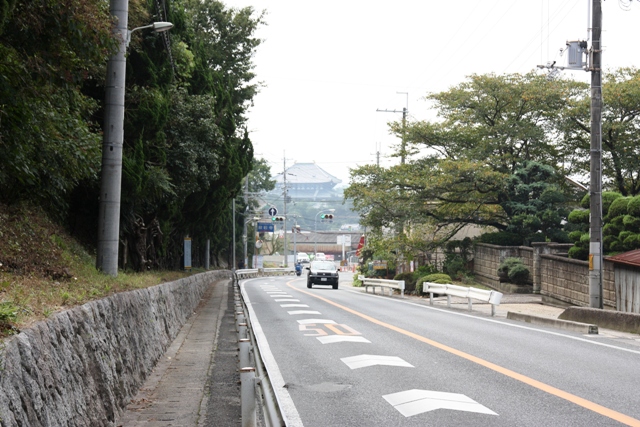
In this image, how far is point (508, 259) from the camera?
30.5m

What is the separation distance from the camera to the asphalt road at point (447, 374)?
709 cm

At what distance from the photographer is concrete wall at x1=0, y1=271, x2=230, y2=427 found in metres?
4.17

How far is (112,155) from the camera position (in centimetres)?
1247

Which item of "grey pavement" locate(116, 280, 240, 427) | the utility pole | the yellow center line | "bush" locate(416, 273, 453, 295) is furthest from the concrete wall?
"bush" locate(416, 273, 453, 295)

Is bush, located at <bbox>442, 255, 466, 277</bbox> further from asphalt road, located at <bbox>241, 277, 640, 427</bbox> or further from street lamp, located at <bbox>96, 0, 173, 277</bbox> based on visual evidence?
street lamp, located at <bbox>96, 0, 173, 277</bbox>

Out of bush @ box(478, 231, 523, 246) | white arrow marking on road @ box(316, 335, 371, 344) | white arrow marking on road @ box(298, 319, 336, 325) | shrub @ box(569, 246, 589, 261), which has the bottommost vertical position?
white arrow marking on road @ box(298, 319, 336, 325)

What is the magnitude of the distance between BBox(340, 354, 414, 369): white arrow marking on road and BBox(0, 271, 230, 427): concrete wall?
3040 mm

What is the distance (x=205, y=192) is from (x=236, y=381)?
59.8 feet

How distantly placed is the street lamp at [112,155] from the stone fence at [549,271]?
1448 cm

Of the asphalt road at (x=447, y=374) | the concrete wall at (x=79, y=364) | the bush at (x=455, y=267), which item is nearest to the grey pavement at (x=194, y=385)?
the concrete wall at (x=79, y=364)

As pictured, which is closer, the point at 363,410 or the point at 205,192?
the point at 363,410

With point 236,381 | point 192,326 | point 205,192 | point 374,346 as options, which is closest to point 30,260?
point 236,381

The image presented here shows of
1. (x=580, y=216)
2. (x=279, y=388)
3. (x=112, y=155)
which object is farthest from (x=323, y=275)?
(x=279, y=388)

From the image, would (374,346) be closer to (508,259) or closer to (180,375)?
(180,375)
